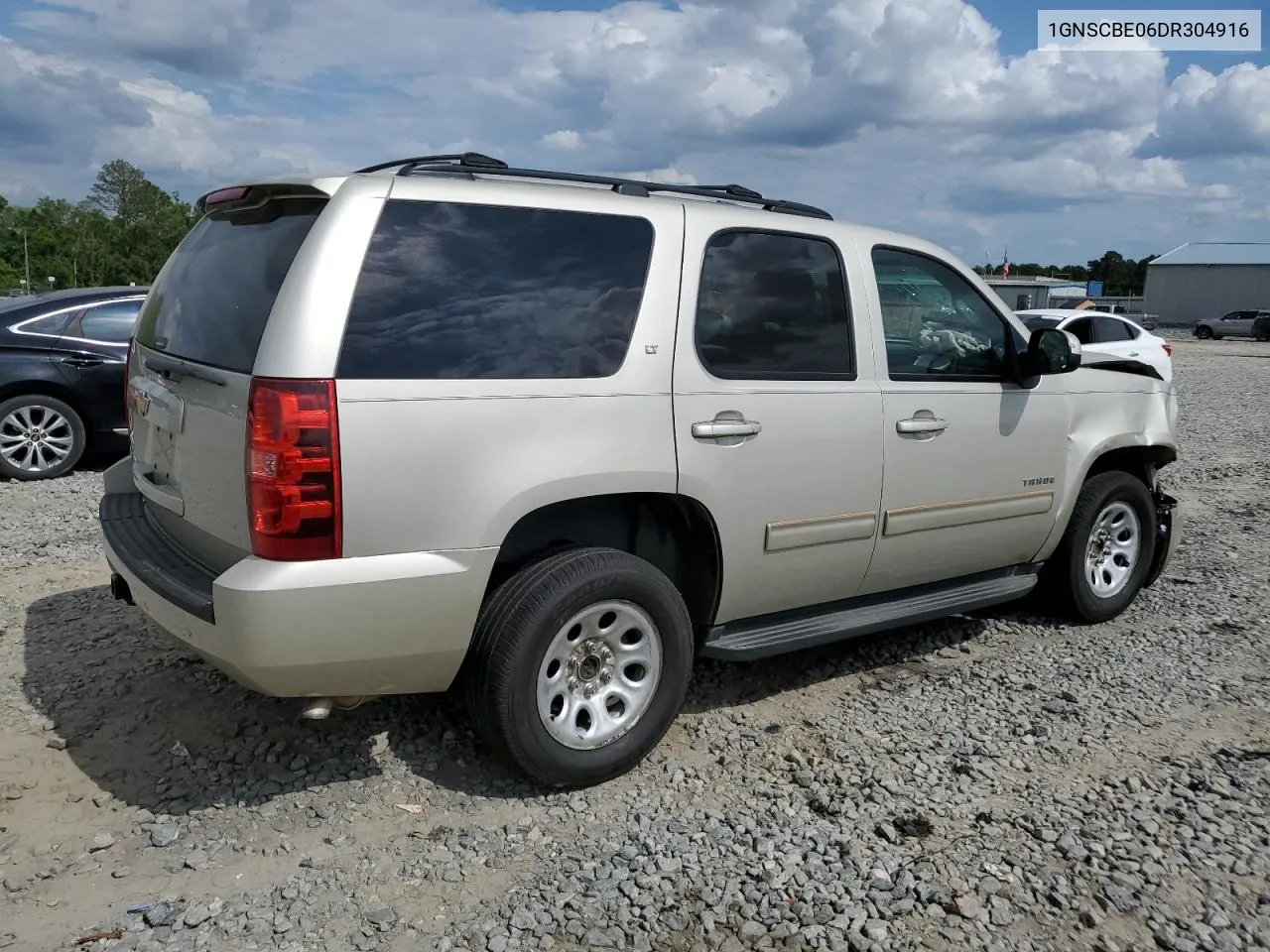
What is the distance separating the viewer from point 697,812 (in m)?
3.48

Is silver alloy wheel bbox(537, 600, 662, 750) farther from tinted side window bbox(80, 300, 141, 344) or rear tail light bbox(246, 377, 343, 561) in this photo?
tinted side window bbox(80, 300, 141, 344)

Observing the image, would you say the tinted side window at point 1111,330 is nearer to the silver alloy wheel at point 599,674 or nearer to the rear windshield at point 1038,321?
the rear windshield at point 1038,321

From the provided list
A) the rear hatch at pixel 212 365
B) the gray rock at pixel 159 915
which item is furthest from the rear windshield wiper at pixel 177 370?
the gray rock at pixel 159 915

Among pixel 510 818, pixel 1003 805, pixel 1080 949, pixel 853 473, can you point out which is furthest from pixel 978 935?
pixel 853 473

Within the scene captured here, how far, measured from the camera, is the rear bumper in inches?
117

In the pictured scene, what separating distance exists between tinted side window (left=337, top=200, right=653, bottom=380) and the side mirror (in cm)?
196

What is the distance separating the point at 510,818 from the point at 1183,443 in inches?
434

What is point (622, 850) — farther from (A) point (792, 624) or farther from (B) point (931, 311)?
(B) point (931, 311)

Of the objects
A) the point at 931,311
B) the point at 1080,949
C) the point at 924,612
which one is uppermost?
the point at 931,311

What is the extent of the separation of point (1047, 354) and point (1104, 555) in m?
1.41

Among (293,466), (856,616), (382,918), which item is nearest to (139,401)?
(293,466)

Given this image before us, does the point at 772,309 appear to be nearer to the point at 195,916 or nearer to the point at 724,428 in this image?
A: the point at 724,428

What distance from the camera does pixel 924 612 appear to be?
14.8 ft

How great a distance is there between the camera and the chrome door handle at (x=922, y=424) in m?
4.20
